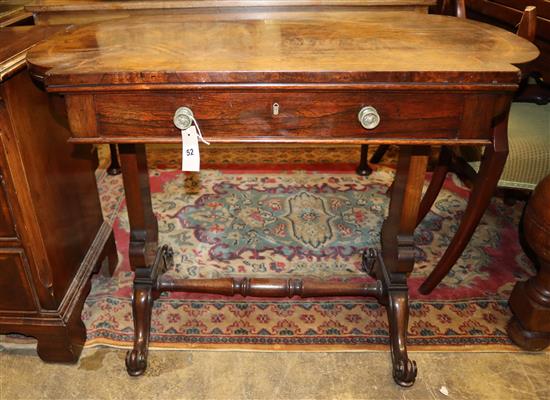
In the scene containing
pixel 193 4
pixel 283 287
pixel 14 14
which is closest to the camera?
pixel 283 287

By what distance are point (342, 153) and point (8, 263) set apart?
2002mm

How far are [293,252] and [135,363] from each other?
0.83m

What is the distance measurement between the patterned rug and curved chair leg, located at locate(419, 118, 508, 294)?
0.11 meters

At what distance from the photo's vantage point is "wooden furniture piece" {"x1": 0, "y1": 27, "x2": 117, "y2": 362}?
123cm

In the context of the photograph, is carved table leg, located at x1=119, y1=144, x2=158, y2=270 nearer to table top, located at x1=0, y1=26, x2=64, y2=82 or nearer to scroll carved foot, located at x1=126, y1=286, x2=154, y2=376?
scroll carved foot, located at x1=126, y1=286, x2=154, y2=376

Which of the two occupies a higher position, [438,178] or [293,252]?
[438,178]

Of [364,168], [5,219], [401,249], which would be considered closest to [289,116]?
[401,249]

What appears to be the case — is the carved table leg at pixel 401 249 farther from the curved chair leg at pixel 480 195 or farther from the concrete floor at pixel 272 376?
the curved chair leg at pixel 480 195

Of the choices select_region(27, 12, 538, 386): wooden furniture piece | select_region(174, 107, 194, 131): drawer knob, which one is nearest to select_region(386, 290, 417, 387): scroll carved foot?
select_region(27, 12, 538, 386): wooden furniture piece

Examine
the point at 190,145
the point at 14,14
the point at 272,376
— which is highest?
the point at 14,14

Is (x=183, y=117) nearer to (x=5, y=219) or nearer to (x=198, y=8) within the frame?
(x=5, y=219)

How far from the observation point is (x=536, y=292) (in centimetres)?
154

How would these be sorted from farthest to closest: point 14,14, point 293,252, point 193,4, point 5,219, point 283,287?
point 293,252 → point 193,4 → point 14,14 → point 283,287 → point 5,219

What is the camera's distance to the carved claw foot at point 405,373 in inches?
57.4
